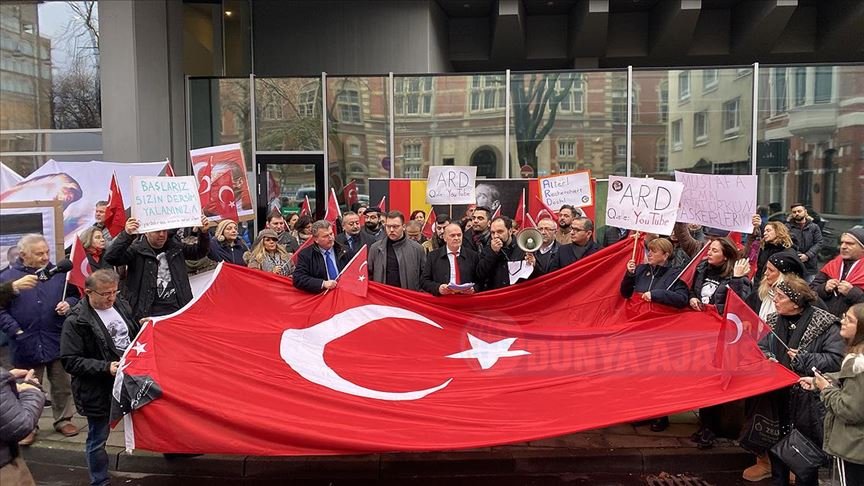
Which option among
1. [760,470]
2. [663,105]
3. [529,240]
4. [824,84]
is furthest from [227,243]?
[824,84]

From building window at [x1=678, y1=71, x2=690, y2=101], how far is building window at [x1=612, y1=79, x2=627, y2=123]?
109 cm

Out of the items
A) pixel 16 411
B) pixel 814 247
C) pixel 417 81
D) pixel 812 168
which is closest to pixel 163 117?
pixel 417 81

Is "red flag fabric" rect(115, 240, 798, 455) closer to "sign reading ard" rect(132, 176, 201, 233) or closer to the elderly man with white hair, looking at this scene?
"sign reading ard" rect(132, 176, 201, 233)

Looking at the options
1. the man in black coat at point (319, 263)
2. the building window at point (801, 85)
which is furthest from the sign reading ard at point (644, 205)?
the building window at point (801, 85)

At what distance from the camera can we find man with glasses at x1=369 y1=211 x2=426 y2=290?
693 centimetres

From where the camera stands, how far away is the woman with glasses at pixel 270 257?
7.15m

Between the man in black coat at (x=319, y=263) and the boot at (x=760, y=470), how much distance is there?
3867 mm

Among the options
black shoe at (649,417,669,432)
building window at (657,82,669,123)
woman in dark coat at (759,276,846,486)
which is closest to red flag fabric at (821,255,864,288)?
woman in dark coat at (759,276,846,486)

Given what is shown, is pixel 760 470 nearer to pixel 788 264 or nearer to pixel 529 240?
pixel 788 264

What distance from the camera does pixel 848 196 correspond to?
40.8 ft

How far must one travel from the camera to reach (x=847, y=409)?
364 centimetres

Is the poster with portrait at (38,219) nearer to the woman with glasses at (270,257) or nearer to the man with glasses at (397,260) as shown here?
the woman with glasses at (270,257)

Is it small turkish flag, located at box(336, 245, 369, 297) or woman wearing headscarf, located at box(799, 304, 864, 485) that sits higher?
small turkish flag, located at box(336, 245, 369, 297)

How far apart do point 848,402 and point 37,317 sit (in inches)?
248
